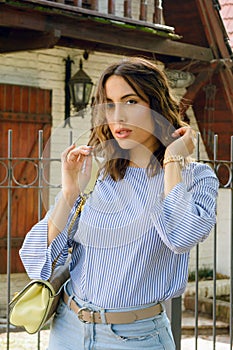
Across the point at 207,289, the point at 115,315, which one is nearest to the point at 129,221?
the point at 115,315

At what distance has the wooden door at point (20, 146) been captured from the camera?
26.0 feet

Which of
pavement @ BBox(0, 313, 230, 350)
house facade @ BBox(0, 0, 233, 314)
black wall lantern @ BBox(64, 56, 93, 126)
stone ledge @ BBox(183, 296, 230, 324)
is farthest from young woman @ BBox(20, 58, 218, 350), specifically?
stone ledge @ BBox(183, 296, 230, 324)

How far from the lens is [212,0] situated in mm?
9336

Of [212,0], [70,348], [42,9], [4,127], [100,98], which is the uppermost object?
[212,0]

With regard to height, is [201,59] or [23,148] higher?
[201,59]

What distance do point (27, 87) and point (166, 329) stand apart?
6.13 meters

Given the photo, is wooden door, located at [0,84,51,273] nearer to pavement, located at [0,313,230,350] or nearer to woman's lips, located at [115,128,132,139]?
pavement, located at [0,313,230,350]

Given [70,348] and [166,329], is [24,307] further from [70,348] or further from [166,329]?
[166,329]

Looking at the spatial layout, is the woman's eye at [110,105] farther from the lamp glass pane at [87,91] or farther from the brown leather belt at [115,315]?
the lamp glass pane at [87,91]

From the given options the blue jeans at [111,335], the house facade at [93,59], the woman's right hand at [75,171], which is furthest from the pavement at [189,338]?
the woman's right hand at [75,171]

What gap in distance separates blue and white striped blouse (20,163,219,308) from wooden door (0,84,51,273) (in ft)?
18.4

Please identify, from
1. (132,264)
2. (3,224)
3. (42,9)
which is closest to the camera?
(132,264)

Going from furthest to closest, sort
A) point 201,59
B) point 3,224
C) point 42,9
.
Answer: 1. point 201,59
2. point 3,224
3. point 42,9

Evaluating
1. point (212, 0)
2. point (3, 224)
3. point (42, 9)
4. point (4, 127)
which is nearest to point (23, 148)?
point (4, 127)
